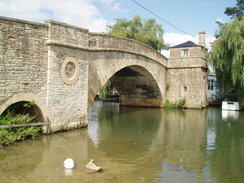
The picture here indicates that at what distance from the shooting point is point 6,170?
5785mm

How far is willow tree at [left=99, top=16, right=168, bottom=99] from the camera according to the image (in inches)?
914

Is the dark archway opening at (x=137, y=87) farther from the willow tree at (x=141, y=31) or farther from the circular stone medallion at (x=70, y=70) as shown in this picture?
the circular stone medallion at (x=70, y=70)

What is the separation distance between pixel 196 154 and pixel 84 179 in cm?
354

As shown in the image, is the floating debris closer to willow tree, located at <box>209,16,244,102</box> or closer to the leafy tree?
willow tree, located at <box>209,16,244,102</box>

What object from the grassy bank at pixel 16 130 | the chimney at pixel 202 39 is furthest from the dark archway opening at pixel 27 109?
the chimney at pixel 202 39

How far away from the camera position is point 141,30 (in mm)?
24266

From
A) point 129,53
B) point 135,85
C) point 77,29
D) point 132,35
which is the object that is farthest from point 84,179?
point 132,35

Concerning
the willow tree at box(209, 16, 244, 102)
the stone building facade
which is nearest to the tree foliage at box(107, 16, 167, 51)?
the stone building facade

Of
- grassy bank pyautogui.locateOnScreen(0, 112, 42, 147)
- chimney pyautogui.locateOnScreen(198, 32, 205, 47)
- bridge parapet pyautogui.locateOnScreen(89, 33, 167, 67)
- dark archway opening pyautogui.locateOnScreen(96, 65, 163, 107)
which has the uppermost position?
chimney pyautogui.locateOnScreen(198, 32, 205, 47)

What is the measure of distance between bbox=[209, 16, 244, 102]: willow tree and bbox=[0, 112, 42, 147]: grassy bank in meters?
12.8

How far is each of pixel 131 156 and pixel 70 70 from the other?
4458 millimetres

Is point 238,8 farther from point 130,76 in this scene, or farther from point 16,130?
point 16,130

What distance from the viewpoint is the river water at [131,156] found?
5582 millimetres

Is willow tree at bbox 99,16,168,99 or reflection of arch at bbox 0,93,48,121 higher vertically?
willow tree at bbox 99,16,168,99
